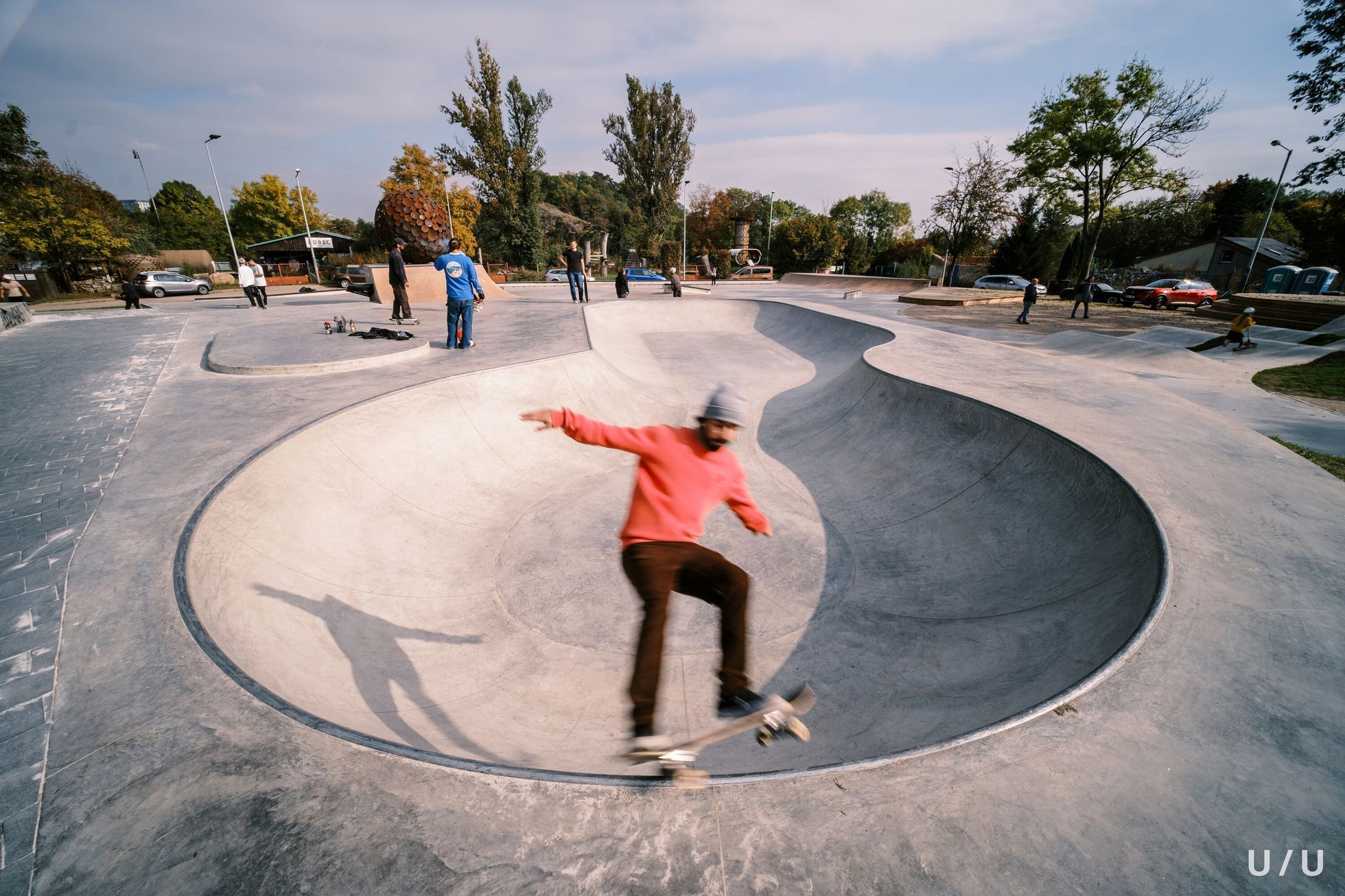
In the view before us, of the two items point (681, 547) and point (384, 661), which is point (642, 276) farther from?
point (681, 547)

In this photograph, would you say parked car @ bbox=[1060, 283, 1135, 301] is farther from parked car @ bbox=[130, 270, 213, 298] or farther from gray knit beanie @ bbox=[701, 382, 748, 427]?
parked car @ bbox=[130, 270, 213, 298]

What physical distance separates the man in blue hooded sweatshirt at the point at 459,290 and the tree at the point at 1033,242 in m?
42.9

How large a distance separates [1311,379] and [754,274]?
44.1m

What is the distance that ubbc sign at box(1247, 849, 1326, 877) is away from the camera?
1.91 meters

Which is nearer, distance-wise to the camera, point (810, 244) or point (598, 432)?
point (598, 432)

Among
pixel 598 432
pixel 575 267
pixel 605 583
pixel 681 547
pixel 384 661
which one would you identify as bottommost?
pixel 605 583

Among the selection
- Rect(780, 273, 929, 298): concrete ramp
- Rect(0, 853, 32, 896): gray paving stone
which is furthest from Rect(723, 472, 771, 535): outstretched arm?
Rect(780, 273, 929, 298): concrete ramp

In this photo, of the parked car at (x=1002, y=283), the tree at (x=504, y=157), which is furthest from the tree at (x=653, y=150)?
the parked car at (x=1002, y=283)

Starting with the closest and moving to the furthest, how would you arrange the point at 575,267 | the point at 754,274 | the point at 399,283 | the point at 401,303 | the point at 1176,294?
the point at 399,283
the point at 401,303
the point at 575,267
the point at 1176,294
the point at 754,274

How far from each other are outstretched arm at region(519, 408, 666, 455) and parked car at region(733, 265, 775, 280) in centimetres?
4874

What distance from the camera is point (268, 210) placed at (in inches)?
2393

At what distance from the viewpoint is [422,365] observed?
9.29m

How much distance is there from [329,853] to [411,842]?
28cm

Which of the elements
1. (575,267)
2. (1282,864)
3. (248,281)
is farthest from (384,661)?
(248,281)
